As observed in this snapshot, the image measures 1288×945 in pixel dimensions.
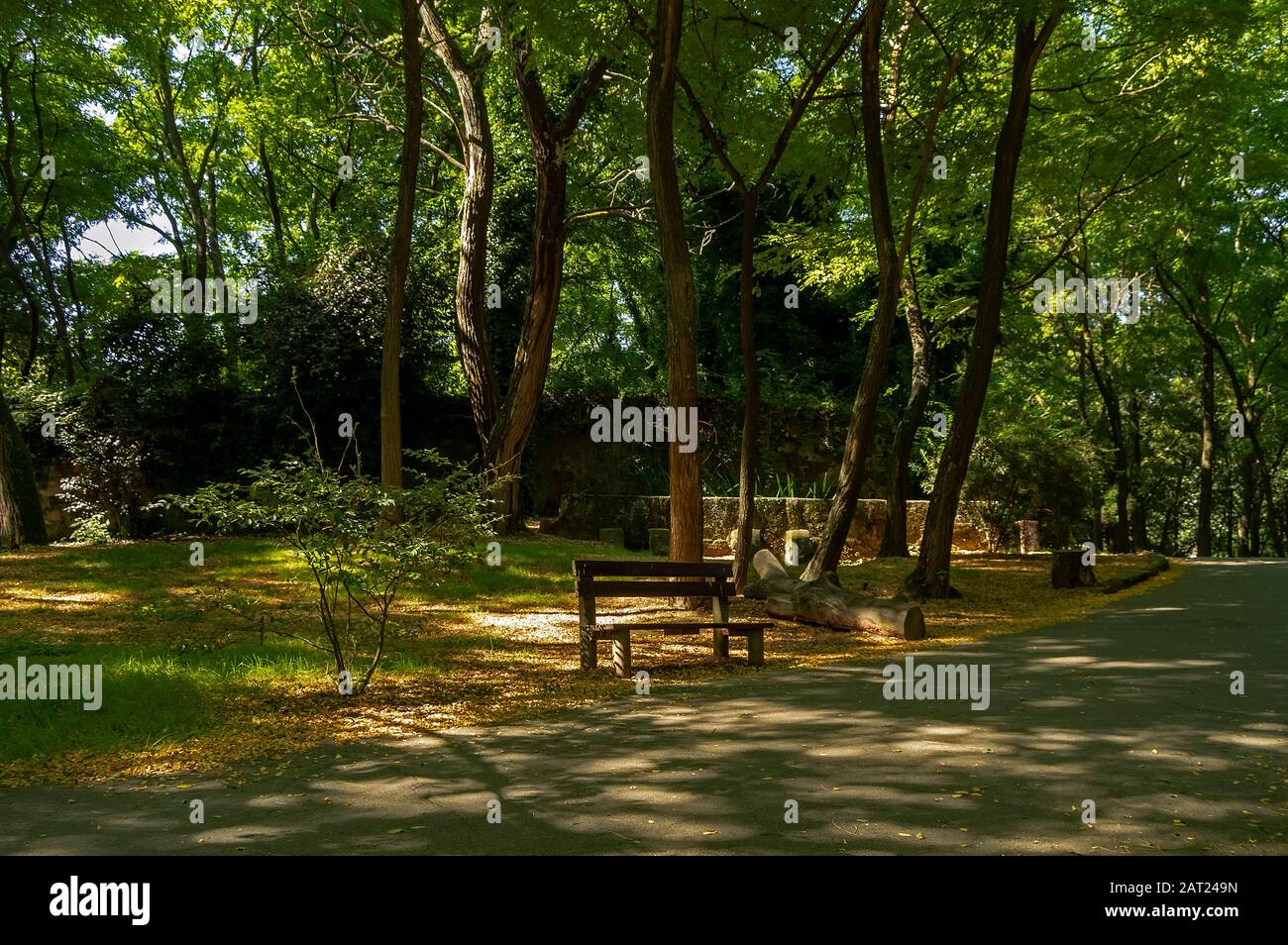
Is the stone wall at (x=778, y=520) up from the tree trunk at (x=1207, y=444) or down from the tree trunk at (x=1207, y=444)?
down

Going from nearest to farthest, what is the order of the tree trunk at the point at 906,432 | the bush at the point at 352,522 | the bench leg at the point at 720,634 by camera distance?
the bush at the point at 352,522
the bench leg at the point at 720,634
the tree trunk at the point at 906,432

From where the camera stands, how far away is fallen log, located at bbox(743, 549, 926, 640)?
35.8 ft

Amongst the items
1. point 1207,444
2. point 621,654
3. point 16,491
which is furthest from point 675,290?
point 1207,444

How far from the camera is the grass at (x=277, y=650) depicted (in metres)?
6.47

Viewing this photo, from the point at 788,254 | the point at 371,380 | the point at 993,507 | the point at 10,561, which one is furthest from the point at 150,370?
the point at 993,507

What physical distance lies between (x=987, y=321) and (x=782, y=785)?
10151mm

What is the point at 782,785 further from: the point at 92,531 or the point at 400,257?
the point at 92,531

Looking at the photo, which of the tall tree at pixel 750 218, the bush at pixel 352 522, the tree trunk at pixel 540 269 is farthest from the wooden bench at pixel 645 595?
the tree trunk at pixel 540 269

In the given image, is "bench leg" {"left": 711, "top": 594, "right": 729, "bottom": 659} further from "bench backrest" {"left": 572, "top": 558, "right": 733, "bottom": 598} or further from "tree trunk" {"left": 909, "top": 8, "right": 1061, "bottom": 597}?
"tree trunk" {"left": 909, "top": 8, "right": 1061, "bottom": 597}

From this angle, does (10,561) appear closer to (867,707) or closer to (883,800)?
(867,707)

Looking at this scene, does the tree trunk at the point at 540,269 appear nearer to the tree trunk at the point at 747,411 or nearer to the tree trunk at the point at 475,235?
the tree trunk at the point at 475,235

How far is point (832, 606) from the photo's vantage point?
1184 centimetres

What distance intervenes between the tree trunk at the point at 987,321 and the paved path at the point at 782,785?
5.62 m

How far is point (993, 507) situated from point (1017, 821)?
688 inches
